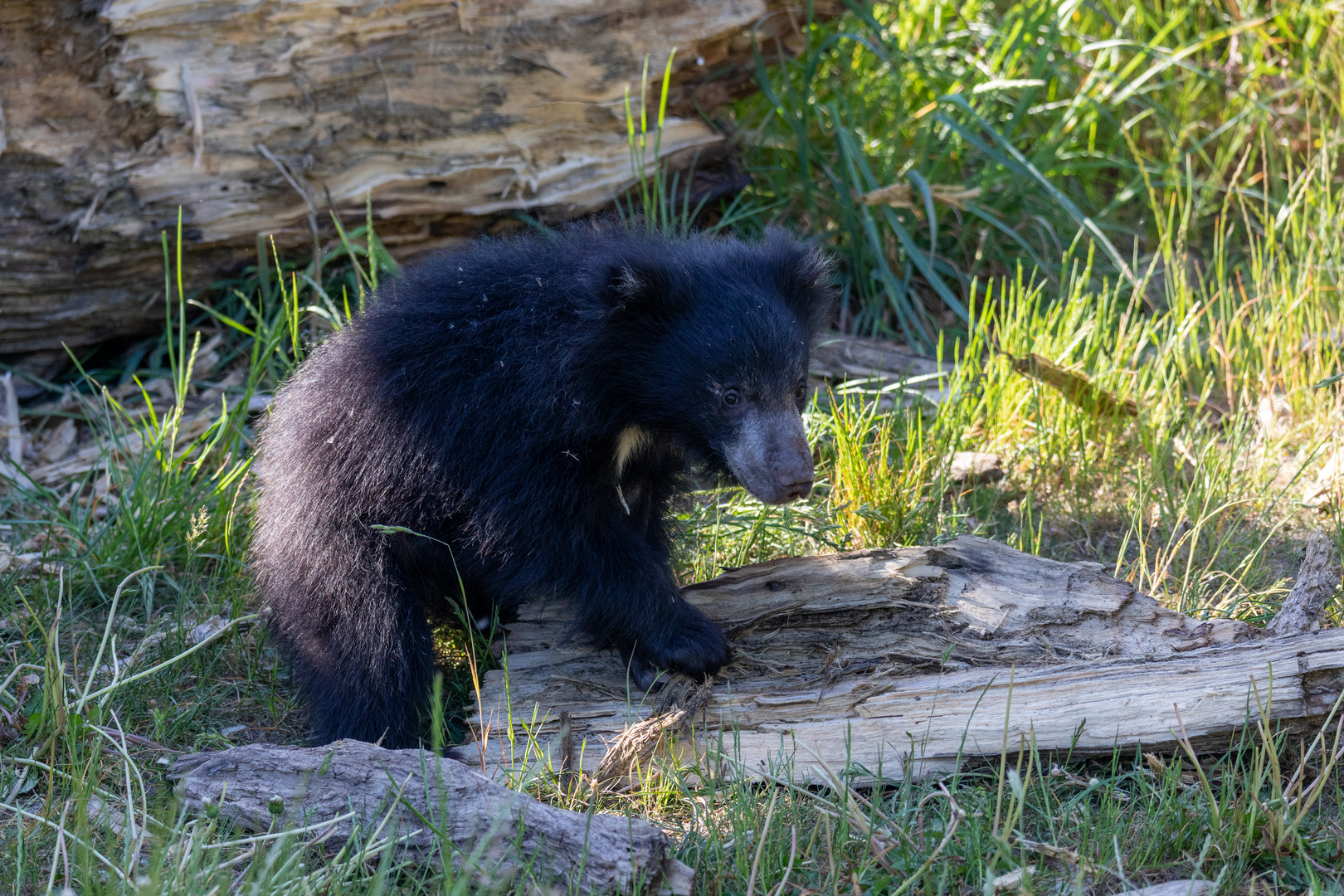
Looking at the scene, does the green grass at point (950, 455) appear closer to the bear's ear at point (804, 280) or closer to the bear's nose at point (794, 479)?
the bear's ear at point (804, 280)

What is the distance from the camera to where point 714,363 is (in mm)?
3354

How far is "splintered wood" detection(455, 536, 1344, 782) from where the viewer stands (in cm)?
302

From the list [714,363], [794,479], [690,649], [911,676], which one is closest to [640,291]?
[714,363]

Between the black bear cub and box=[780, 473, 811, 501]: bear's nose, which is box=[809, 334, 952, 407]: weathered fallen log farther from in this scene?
box=[780, 473, 811, 501]: bear's nose

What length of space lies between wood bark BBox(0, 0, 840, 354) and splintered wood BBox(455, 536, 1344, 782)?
7.59 ft

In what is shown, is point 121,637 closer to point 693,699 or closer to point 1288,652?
point 693,699

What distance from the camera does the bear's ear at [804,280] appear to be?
3662 mm

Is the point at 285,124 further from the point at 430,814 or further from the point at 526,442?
the point at 430,814

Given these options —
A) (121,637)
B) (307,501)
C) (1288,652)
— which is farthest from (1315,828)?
(121,637)

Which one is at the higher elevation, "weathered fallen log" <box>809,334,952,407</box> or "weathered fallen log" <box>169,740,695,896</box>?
"weathered fallen log" <box>809,334,952,407</box>

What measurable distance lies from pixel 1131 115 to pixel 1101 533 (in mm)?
3440

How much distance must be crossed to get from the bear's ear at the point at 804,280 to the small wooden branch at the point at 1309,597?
1.60 meters

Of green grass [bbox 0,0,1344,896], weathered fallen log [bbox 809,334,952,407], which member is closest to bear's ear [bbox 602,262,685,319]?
green grass [bbox 0,0,1344,896]

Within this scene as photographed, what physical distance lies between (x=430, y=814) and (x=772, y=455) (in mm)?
1336
